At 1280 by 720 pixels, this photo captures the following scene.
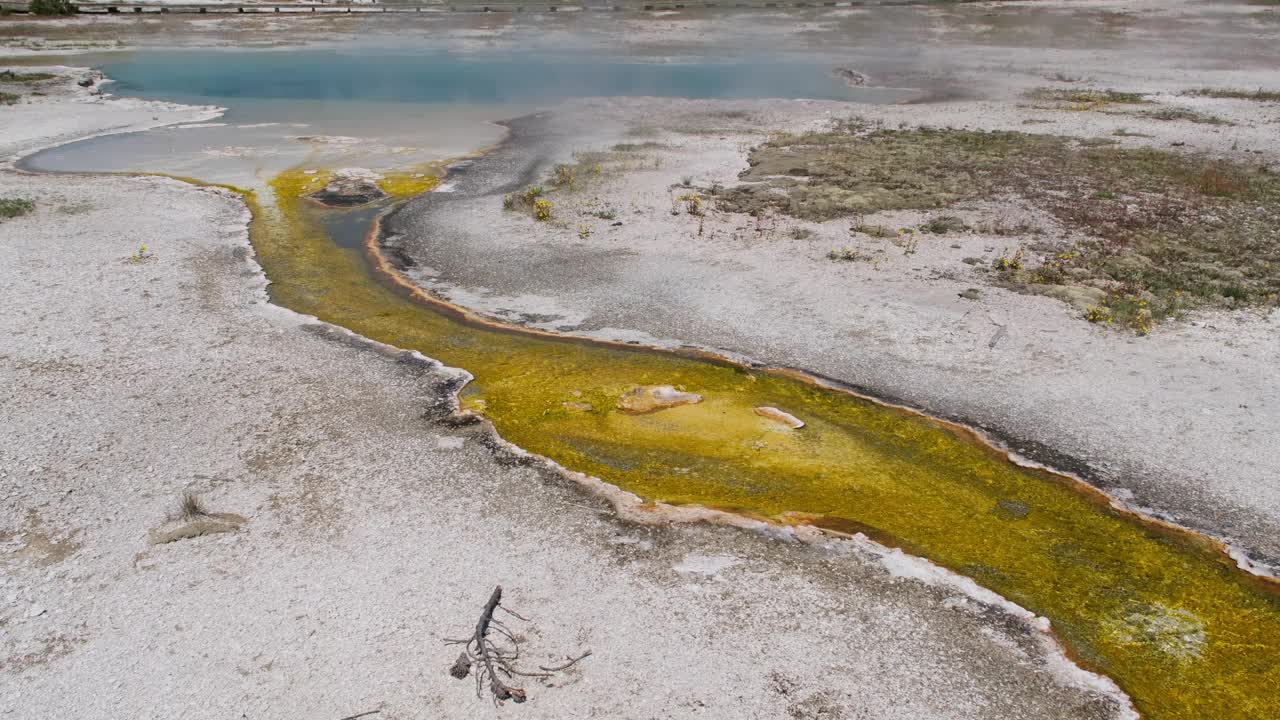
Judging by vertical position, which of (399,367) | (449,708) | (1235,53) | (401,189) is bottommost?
(449,708)

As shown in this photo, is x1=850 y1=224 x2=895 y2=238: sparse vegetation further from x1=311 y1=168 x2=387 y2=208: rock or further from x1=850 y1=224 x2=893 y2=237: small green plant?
x1=311 y1=168 x2=387 y2=208: rock

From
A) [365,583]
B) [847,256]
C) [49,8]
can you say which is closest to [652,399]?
[365,583]

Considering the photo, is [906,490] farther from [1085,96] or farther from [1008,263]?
[1085,96]

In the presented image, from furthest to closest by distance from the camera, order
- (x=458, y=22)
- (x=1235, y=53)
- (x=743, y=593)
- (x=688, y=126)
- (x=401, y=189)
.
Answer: (x=458, y=22) < (x=1235, y=53) < (x=688, y=126) < (x=401, y=189) < (x=743, y=593)

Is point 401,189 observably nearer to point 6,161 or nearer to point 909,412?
point 6,161

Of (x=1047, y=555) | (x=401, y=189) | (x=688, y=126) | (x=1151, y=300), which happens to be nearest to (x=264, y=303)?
(x=401, y=189)

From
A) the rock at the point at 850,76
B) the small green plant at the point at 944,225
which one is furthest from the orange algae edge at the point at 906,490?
the rock at the point at 850,76

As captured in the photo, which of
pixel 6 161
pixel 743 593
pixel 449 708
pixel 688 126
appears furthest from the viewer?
pixel 688 126
